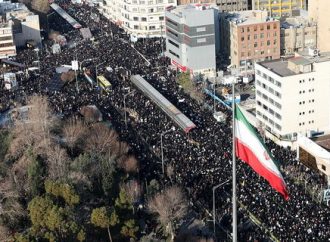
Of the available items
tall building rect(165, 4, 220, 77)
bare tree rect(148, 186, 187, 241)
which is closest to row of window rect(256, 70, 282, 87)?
bare tree rect(148, 186, 187, 241)

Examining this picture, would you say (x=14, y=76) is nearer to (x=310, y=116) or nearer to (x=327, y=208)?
(x=310, y=116)

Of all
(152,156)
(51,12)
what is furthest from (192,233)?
(51,12)

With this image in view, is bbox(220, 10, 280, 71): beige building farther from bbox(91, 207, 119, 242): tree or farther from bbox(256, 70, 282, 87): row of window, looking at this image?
bbox(91, 207, 119, 242): tree

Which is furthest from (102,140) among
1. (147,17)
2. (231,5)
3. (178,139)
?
(231,5)

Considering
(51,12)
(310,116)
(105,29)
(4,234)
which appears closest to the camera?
(4,234)

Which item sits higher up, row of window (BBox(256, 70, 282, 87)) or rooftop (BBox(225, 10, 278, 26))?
rooftop (BBox(225, 10, 278, 26))

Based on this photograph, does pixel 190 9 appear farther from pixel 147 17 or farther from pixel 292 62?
pixel 292 62
